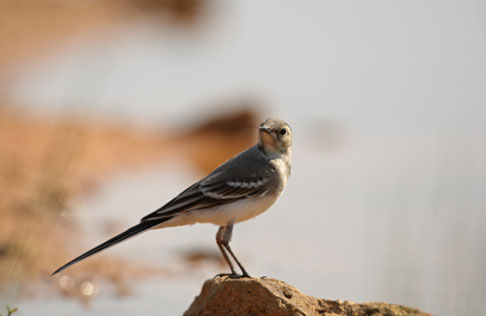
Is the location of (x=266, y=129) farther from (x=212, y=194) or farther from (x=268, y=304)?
(x=268, y=304)

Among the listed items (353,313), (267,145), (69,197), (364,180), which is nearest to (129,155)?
(69,197)

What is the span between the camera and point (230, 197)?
6.92 meters

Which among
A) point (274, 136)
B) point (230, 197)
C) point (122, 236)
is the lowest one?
point (122, 236)

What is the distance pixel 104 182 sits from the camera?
45.1 feet

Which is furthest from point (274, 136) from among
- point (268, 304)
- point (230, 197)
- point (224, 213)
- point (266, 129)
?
point (268, 304)

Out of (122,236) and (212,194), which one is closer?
(122,236)

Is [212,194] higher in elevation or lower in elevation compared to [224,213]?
higher

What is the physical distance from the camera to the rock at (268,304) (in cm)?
638

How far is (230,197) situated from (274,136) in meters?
0.84

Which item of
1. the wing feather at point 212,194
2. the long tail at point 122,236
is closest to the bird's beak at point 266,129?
the wing feather at point 212,194

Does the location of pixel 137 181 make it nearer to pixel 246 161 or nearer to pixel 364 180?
pixel 364 180

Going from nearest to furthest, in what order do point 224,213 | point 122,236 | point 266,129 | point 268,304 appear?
point 268,304 < point 122,236 < point 224,213 < point 266,129

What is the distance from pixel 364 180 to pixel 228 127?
203 inches

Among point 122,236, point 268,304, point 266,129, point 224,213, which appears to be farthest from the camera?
point 266,129
